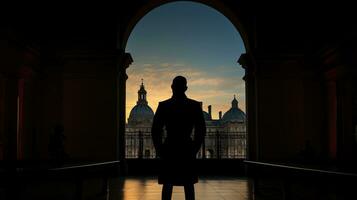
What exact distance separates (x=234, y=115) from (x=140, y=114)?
17.5 m

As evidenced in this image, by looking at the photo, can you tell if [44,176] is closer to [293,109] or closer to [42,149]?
[42,149]

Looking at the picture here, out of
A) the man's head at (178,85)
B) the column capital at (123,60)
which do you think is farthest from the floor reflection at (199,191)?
the man's head at (178,85)

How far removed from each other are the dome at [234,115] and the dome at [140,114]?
47.2 feet

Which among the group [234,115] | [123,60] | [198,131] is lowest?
[198,131]

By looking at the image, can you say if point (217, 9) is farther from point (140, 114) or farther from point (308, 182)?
point (140, 114)

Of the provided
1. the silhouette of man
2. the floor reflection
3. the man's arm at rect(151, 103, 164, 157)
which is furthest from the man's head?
the floor reflection

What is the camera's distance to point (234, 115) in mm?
97750

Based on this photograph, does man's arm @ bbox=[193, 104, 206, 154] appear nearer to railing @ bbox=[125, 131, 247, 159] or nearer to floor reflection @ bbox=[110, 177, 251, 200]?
floor reflection @ bbox=[110, 177, 251, 200]

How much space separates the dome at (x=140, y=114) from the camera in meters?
92.2

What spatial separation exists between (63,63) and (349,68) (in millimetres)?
8838

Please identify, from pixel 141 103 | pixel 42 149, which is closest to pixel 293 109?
pixel 42 149

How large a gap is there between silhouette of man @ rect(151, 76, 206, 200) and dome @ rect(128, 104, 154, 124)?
85488 millimetres

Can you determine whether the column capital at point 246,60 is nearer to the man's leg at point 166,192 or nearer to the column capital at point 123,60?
the column capital at point 123,60

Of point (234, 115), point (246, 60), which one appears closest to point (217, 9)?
point (246, 60)
